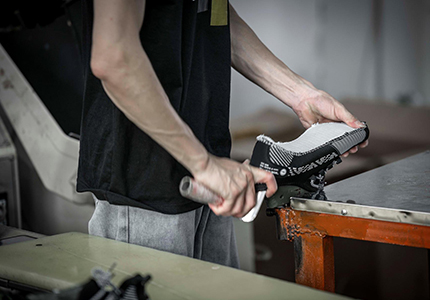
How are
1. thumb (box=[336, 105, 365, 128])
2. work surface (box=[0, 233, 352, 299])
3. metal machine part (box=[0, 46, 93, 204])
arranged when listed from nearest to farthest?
work surface (box=[0, 233, 352, 299]) < thumb (box=[336, 105, 365, 128]) < metal machine part (box=[0, 46, 93, 204])

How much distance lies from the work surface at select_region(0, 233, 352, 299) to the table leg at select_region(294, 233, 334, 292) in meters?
0.26

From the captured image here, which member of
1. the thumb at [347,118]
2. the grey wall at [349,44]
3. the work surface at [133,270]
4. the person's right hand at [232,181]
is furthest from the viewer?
the grey wall at [349,44]

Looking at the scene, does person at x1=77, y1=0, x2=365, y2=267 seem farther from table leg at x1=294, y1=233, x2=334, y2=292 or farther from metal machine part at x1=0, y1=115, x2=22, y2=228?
metal machine part at x1=0, y1=115, x2=22, y2=228

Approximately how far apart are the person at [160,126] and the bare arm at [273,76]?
0.31 feet

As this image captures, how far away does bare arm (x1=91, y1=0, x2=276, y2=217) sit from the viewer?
2.34 ft

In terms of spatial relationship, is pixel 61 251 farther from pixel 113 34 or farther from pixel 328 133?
pixel 328 133

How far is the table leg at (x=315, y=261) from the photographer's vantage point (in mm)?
938

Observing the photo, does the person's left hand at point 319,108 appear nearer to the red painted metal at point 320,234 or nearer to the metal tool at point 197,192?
the red painted metal at point 320,234

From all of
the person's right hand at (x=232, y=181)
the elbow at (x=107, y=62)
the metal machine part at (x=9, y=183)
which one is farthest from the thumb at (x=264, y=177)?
the metal machine part at (x=9, y=183)

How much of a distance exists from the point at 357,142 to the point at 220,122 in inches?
12.0

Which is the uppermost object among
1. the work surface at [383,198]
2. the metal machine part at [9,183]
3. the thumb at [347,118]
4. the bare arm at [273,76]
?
the bare arm at [273,76]

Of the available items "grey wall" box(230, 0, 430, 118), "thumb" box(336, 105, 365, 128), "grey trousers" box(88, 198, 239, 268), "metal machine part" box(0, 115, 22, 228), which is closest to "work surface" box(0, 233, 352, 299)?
"grey trousers" box(88, 198, 239, 268)

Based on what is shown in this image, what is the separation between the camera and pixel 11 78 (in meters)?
1.89

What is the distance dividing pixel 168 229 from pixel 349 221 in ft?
1.13
